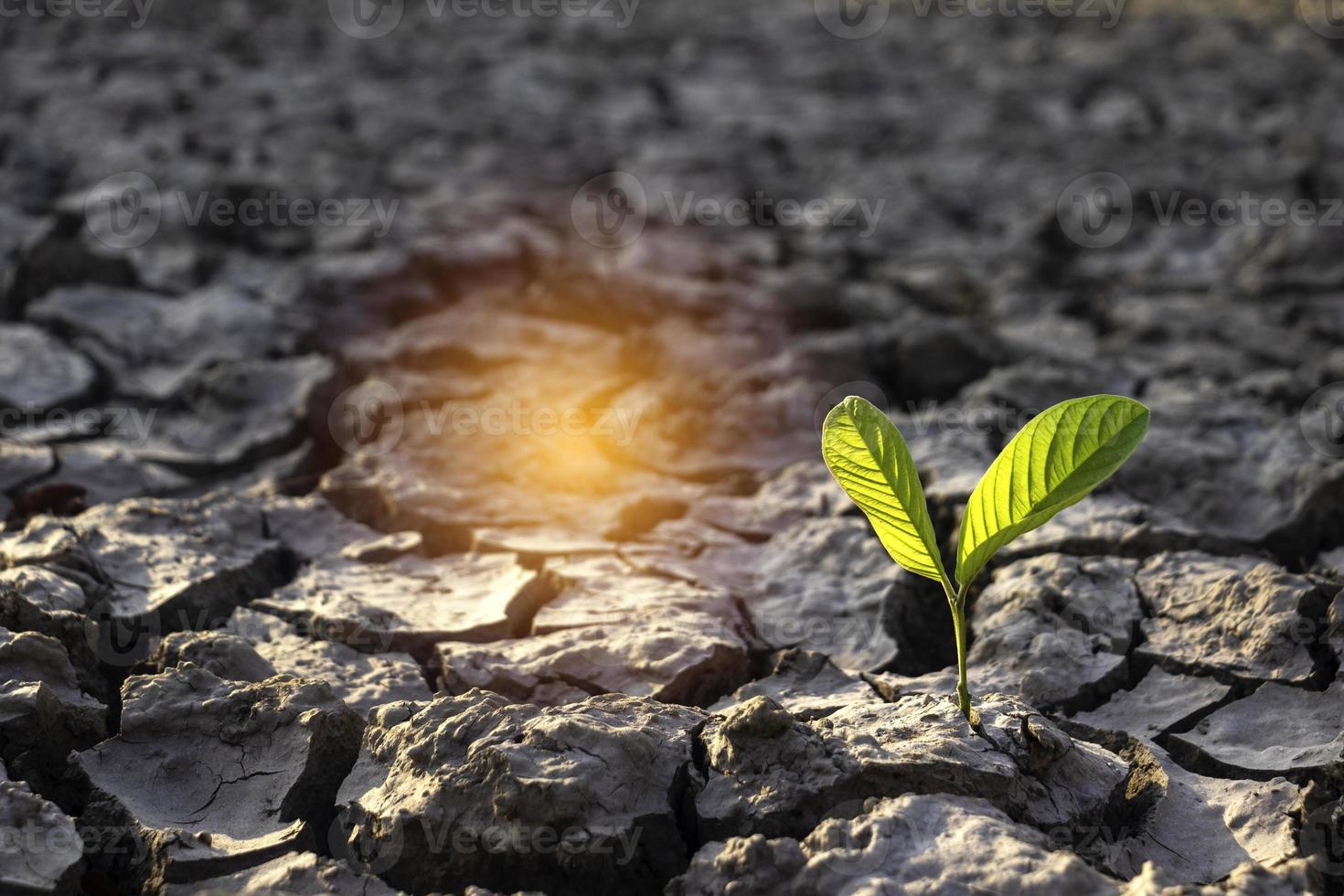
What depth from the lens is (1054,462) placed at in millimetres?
1282

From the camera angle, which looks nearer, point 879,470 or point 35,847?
point 35,847

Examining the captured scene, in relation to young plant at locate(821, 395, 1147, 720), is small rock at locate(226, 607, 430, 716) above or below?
below

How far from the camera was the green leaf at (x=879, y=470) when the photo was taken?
131 cm

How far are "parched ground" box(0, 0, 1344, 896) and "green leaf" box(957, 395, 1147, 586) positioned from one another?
0.27m

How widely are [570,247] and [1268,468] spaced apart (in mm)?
1953

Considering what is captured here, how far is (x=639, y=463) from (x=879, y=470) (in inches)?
47.7

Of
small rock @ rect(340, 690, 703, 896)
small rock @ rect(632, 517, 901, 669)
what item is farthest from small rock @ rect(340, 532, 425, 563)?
small rock @ rect(340, 690, 703, 896)

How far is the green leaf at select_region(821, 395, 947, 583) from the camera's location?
131cm

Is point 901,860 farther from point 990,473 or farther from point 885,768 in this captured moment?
point 990,473

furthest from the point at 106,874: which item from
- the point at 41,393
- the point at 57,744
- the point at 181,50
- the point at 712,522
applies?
the point at 181,50

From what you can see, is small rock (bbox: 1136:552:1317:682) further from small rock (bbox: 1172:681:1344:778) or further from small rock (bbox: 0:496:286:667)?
small rock (bbox: 0:496:286:667)

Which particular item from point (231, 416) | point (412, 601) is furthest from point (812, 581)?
point (231, 416)

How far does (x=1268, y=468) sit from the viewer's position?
2207 millimetres

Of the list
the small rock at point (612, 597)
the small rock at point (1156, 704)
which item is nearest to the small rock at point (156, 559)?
the small rock at point (612, 597)
